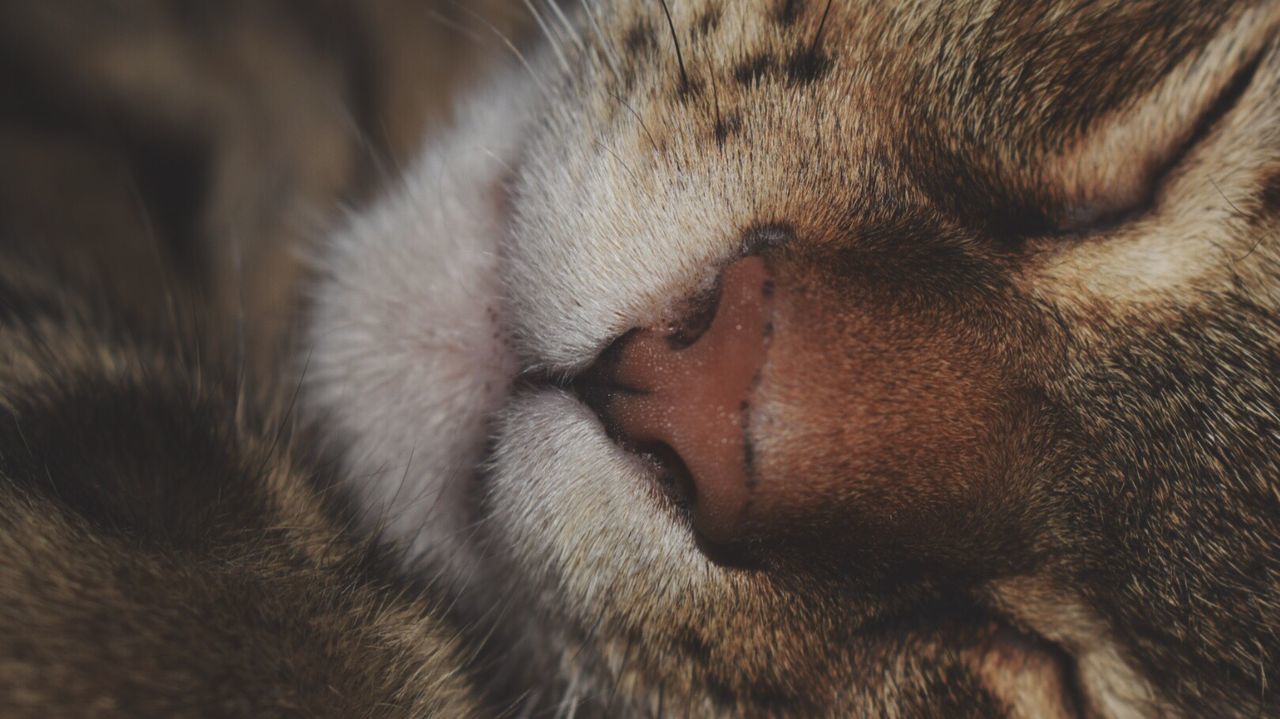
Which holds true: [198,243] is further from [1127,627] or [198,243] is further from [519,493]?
[1127,627]

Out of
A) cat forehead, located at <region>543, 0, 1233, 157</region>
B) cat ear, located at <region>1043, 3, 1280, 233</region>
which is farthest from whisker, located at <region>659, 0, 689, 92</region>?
cat ear, located at <region>1043, 3, 1280, 233</region>

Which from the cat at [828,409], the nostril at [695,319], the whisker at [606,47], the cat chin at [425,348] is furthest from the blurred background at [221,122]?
the nostril at [695,319]

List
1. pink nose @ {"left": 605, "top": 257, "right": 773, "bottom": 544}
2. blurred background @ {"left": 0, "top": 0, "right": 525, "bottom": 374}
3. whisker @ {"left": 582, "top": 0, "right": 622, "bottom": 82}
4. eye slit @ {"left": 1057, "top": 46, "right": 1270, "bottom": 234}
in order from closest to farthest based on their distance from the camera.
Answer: pink nose @ {"left": 605, "top": 257, "right": 773, "bottom": 544}
eye slit @ {"left": 1057, "top": 46, "right": 1270, "bottom": 234}
whisker @ {"left": 582, "top": 0, "right": 622, "bottom": 82}
blurred background @ {"left": 0, "top": 0, "right": 525, "bottom": 374}

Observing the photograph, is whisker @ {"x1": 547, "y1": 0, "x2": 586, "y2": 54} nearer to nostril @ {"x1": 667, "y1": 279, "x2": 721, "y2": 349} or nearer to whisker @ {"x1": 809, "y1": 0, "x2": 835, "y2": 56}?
whisker @ {"x1": 809, "y1": 0, "x2": 835, "y2": 56}

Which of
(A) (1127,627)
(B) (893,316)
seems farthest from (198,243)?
(A) (1127,627)

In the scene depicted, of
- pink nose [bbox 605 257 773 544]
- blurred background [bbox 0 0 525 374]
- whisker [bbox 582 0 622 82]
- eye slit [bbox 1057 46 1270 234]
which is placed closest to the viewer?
pink nose [bbox 605 257 773 544]

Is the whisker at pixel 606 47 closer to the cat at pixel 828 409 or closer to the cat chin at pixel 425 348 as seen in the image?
the cat at pixel 828 409
